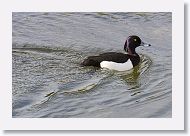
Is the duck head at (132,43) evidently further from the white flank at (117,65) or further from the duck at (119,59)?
the white flank at (117,65)

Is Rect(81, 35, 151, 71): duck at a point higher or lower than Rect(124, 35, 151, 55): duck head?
lower

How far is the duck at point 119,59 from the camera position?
6.32 m

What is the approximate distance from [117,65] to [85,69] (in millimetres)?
303

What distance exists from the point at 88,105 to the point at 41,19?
0.89 metres

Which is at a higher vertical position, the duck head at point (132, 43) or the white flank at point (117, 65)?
the duck head at point (132, 43)

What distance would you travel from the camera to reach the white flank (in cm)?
637

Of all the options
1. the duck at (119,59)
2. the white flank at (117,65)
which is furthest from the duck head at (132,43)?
the white flank at (117,65)

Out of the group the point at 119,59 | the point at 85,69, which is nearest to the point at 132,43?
the point at 119,59

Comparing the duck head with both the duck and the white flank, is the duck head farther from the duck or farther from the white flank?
the white flank

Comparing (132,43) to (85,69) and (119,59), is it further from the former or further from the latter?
(85,69)

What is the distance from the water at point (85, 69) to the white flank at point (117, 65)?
45 mm

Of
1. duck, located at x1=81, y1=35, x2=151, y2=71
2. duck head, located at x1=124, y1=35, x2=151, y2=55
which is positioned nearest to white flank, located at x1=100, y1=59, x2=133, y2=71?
duck, located at x1=81, y1=35, x2=151, y2=71

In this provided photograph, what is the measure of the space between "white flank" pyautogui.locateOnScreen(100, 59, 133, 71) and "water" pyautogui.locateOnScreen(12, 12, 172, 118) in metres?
0.04
